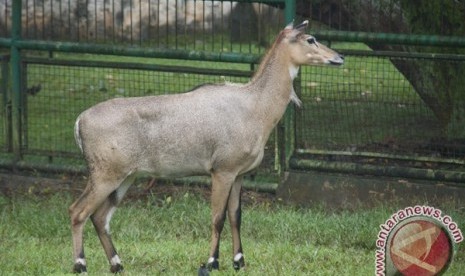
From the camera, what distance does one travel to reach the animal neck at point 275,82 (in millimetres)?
8492

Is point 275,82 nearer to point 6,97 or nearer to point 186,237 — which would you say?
point 186,237

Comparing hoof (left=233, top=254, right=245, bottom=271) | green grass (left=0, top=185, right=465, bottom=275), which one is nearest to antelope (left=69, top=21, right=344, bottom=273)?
hoof (left=233, top=254, right=245, bottom=271)

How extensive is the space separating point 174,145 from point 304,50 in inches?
47.8

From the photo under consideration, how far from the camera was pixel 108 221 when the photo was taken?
834cm

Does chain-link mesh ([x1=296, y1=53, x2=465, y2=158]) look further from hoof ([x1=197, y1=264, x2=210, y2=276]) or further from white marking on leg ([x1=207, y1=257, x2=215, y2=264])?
hoof ([x1=197, y1=264, x2=210, y2=276])

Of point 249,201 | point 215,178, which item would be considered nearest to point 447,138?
point 249,201

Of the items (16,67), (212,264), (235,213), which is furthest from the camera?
(16,67)

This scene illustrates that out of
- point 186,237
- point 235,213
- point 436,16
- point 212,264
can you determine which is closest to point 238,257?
point 212,264

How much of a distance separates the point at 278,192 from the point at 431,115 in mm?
1577

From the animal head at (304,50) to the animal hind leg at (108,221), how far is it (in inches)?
60.4

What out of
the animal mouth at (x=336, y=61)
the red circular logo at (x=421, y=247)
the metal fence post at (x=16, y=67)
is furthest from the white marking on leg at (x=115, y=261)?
the metal fence post at (x=16, y=67)

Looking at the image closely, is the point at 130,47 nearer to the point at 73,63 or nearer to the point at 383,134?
the point at 73,63

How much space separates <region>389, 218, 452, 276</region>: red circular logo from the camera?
6.24m

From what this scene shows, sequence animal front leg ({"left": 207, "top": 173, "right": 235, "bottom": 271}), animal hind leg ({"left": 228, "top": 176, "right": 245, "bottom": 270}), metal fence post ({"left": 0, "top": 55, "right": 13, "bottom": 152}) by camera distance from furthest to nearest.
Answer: metal fence post ({"left": 0, "top": 55, "right": 13, "bottom": 152})
animal hind leg ({"left": 228, "top": 176, "right": 245, "bottom": 270})
animal front leg ({"left": 207, "top": 173, "right": 235, "bottom": 271})
